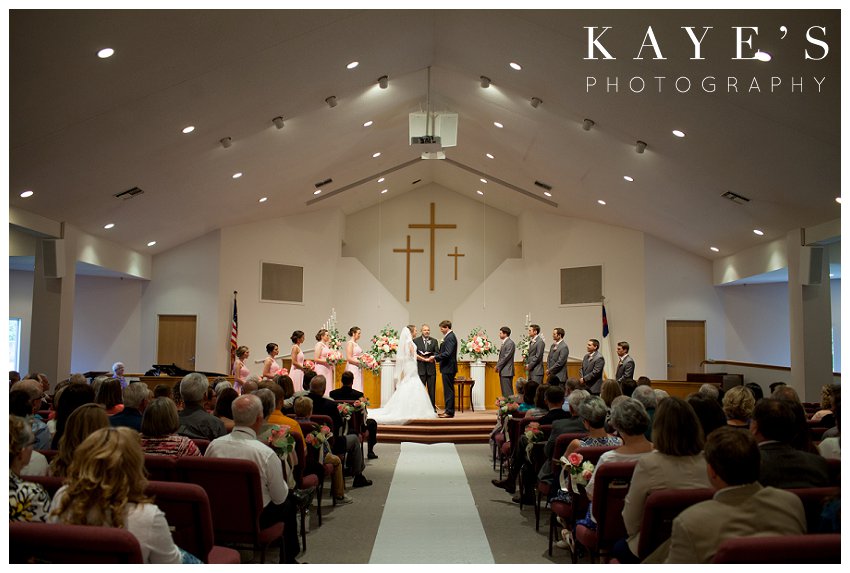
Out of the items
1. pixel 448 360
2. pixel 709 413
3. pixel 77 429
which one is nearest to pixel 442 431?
pixel 448 360

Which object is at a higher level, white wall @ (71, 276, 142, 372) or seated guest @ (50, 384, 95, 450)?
white wall @ (71, 276, 142, 372)

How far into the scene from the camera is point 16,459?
2621 millimetres

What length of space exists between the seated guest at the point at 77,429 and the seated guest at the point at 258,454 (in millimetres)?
971

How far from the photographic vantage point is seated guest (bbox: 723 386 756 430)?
4.30 m


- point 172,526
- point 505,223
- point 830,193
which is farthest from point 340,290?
point 172,526

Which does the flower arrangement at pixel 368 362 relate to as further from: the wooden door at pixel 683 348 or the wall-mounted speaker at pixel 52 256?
the wooden door at pixel 683 348

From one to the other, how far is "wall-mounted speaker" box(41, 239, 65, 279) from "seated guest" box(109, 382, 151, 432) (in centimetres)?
731

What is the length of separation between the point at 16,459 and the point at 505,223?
15.7m

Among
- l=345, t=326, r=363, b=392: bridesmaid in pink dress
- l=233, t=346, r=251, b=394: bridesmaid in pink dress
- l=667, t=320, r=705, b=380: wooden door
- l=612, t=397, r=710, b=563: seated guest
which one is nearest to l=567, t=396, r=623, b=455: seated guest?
l=612, t=397, r=710, b=563: seated guest

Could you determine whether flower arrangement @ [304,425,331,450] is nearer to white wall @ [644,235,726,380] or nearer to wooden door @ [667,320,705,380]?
white wall @ [644,235,726,380]

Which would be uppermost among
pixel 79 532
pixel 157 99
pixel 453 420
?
pixel 157 99

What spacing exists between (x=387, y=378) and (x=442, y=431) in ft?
6.96

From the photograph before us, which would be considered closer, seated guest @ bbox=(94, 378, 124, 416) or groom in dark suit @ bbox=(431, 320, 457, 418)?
seated guest @ bbox=(94, 378, 124, 416)

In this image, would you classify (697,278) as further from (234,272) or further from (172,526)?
(172,526)
